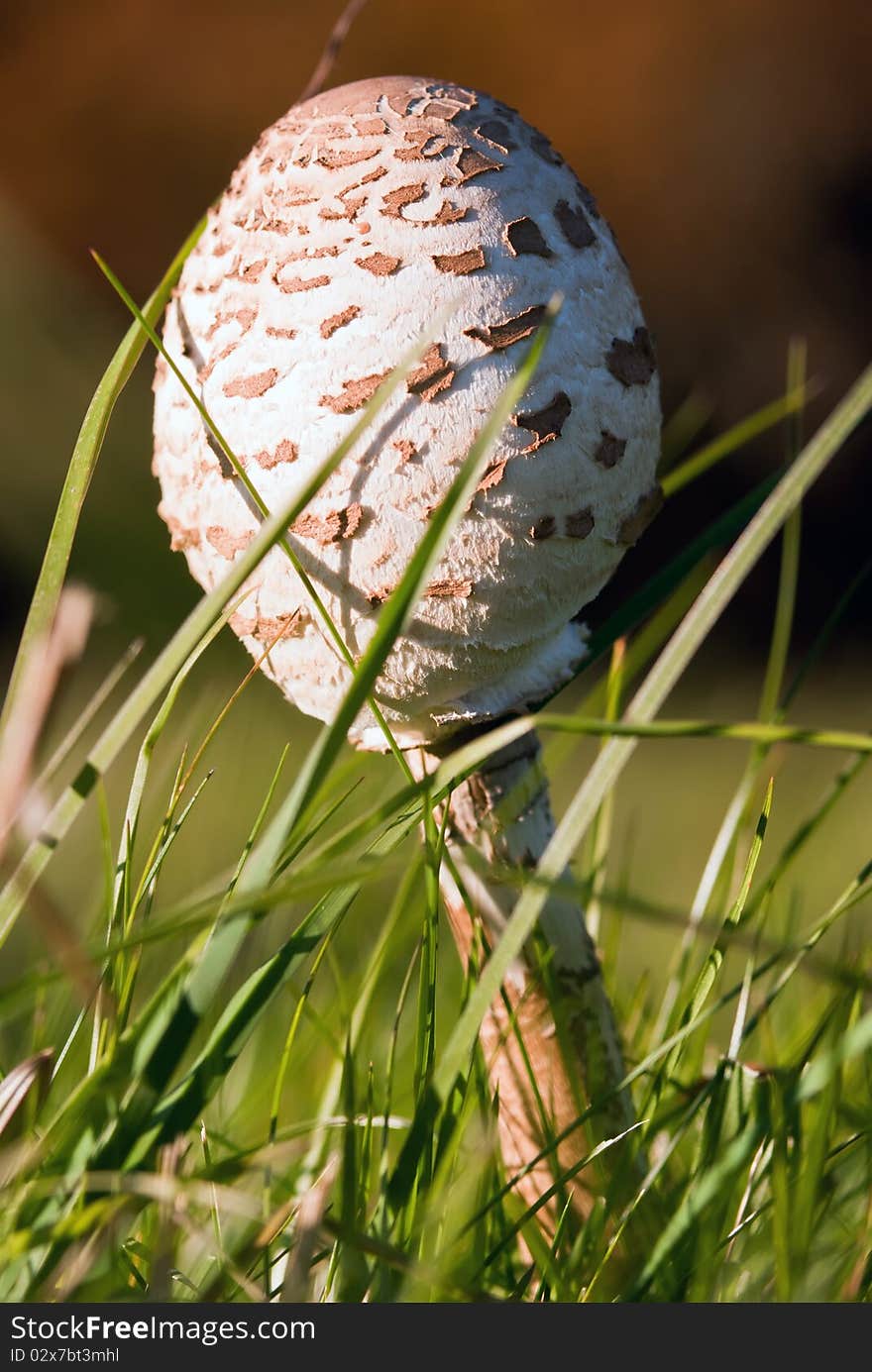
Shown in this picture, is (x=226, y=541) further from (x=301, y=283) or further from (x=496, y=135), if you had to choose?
(x=496, y=135)

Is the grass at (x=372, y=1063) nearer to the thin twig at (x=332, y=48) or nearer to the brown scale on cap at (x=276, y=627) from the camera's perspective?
the brown scale on cap at (x=276, y=627)

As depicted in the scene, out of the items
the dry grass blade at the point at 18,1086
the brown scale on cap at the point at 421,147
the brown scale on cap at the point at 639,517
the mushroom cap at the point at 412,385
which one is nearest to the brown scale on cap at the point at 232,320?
the mushroom cap at the point at 412,385

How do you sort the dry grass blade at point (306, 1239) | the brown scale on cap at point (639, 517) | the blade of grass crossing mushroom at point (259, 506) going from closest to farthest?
the dry grass blade at point (306, 1239)
the blade of grass crossing mushroom at point (259, 506)
the brown scale on cap at point (639, 517)

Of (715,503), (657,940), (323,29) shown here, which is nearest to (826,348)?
(715,503)

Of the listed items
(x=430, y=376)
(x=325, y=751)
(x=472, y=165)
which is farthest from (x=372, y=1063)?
(x=472, y=165)

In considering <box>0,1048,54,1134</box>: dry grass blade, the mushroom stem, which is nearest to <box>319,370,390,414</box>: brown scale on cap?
the mushroom stem

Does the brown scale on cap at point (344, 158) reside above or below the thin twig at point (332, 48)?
below

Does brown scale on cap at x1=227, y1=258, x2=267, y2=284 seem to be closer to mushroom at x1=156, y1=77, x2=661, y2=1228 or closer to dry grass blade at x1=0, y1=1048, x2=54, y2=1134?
mushroom at x1=156, y1=77, x2=661, y2=1228

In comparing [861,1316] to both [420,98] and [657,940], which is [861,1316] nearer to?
[420,98]
